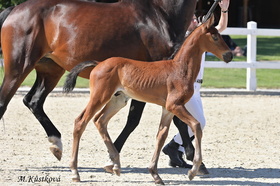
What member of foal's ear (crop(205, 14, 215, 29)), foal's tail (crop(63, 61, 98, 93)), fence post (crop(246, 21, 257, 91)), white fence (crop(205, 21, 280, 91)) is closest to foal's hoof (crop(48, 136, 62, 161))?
foal's tail (crop(63, 61, 98, 93))

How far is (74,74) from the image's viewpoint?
5621 millimetres

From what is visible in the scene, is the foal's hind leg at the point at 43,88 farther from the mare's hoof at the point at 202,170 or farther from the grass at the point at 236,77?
the grass at the point at 236,77

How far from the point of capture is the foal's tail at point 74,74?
18.4ft

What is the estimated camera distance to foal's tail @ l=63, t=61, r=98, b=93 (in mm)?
5621

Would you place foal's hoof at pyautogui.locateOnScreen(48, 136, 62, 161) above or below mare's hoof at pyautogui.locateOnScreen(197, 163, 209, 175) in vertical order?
above

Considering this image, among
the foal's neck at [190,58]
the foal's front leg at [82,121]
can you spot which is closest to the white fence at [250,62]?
the foal's neck at [190,58]

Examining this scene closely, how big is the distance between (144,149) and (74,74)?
201cm

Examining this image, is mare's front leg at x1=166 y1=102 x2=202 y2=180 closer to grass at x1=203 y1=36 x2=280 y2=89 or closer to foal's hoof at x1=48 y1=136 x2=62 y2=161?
foal's hoof at x1=48 y1=136 x2=62 y2=161

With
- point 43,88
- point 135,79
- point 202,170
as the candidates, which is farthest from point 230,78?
point 135,79

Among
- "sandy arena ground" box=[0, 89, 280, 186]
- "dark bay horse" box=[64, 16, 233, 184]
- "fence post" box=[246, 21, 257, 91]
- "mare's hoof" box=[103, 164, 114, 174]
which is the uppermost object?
"dark bay horse" box=[64, 16, 233, 184]

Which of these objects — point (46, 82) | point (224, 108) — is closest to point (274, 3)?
point (224, 108)

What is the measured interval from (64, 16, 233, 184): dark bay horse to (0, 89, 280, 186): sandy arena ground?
0.59 meters

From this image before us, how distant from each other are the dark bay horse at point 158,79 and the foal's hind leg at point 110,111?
0.85 feet

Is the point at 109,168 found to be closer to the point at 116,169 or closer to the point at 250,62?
the point at 116,169
